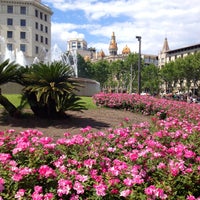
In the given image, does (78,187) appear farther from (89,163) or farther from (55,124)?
(55,124)

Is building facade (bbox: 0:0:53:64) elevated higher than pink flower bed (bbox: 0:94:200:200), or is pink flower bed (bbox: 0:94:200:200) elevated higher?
building facade (bbox: 0:0:53:64)

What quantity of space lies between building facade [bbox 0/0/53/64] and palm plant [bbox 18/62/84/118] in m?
56.3

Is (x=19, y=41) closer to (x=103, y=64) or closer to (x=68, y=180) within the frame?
(x=103, y=64)

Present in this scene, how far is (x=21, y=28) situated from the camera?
67.0 meters

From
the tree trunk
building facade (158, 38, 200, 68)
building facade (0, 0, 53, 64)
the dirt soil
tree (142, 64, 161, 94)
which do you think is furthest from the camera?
building facade (158, 38, 200, 68)

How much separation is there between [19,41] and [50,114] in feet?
192

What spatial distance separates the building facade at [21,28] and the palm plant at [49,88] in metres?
56.3

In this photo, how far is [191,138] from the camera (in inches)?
200

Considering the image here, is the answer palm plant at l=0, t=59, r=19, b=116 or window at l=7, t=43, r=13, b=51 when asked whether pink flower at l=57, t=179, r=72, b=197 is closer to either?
palm plant at l=0, t=59, r=19, b=116

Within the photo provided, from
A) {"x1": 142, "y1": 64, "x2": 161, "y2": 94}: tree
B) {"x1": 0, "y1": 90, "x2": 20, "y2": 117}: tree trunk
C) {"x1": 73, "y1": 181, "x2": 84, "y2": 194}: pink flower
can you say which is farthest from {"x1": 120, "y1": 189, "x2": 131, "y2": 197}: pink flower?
{"x1": 142, "y1": 64, "x2": 161, "y2": 94}: tree

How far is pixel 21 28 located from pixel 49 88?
6054 cm

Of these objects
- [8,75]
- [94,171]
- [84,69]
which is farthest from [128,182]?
[84,69]

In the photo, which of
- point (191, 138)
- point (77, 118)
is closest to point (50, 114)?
point (77, 118)

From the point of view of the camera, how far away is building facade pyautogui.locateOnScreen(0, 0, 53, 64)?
6606 centimetres
